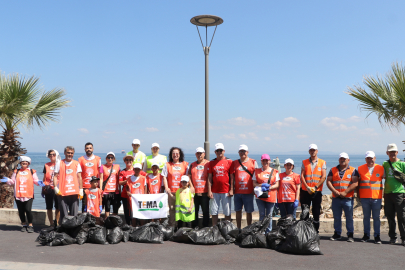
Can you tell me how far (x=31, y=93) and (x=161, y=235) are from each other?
6871 millimetres

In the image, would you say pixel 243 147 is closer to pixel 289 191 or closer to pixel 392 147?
pixel 289 191

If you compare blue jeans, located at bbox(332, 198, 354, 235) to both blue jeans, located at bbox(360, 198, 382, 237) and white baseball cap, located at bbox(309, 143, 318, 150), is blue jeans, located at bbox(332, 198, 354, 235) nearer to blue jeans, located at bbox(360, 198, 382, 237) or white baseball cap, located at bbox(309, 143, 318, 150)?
blue jeans, located at bbox(360, 198, 382, 237)

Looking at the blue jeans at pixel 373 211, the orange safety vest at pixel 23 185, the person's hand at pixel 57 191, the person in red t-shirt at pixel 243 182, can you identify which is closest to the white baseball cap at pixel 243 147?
the person in red t-shirt at pixel 243 182

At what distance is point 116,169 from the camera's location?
848 cm

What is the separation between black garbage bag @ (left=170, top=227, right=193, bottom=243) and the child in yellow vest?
1.44 feet

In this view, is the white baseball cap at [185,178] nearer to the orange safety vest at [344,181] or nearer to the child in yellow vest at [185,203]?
the child in yellow vest at [185,203]

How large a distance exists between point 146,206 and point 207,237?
1.72 metres

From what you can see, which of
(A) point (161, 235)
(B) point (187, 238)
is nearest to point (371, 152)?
(B) point (187, 238)

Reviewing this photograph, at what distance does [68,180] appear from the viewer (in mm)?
7863

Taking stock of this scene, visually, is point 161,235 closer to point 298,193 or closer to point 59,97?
point 298,193

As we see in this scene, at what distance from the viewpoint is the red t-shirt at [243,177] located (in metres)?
7.63

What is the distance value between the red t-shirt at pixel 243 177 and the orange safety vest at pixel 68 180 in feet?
11.6

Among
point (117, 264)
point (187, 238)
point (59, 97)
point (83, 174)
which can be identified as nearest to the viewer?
point (117, 264)

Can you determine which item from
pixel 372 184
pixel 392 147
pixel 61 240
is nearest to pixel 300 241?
pixel 372 184
